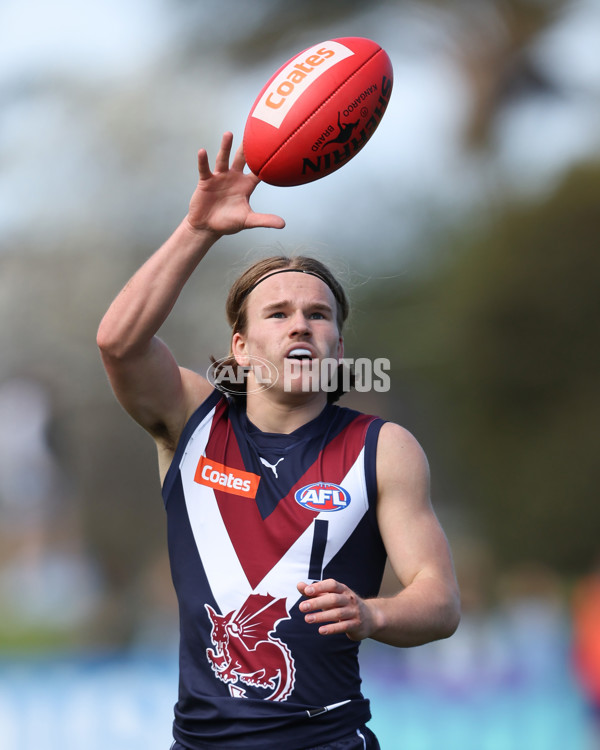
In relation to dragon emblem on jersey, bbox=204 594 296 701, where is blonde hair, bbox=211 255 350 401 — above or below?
above

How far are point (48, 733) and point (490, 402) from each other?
5.50 metres

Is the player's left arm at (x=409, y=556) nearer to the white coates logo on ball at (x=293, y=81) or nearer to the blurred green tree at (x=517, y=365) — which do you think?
the white coates logo on ball at (x=293, y=81)

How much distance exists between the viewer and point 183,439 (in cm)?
276

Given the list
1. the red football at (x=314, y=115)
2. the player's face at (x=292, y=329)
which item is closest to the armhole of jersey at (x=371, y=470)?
the player's face at (x=292, y=329)

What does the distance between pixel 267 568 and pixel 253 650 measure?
0.76 ft

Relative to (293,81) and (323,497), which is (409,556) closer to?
(323,497)

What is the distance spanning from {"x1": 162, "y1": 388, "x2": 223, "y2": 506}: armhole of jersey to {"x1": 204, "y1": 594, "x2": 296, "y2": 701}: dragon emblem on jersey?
1.41 ft

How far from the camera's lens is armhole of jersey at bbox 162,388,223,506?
2.75 metres

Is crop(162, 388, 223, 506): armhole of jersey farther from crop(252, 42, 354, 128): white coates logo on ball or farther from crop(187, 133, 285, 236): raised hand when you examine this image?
crop(252, 42, 354, 128): white coates logo on ball

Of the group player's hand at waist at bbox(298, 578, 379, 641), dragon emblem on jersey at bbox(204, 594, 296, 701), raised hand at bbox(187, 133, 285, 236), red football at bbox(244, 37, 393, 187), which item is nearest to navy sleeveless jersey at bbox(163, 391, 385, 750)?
dragon emblem on jersey at bbox(204, 594, 296, 701)

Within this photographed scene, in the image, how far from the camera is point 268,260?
2.99 meters

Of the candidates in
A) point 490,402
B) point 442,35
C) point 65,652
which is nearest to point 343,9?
point 442,35

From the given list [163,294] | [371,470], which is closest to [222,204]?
[163,294]

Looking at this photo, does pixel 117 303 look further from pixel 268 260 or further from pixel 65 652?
pixel 65 652
